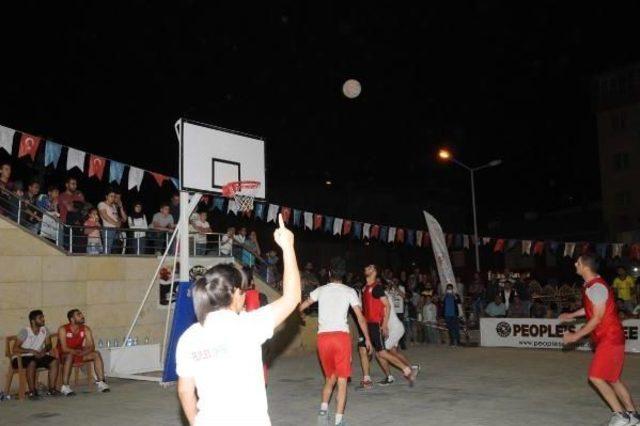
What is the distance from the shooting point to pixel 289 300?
342 cm

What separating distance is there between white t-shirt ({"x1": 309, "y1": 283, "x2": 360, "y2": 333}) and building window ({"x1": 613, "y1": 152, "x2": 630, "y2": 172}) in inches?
1729

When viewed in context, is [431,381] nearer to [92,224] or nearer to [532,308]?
[92,224]

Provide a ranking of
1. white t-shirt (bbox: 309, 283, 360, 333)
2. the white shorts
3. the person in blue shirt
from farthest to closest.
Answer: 1. the person in blue shirt
2. the white shorts
3. white t-shirt (bbox: 309, 283, 360, 333)

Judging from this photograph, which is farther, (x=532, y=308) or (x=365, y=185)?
(x=365, y=185)

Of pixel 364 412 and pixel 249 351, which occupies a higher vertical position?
pixel 249 351

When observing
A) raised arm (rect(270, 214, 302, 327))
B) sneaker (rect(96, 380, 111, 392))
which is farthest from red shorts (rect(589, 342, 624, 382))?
sneaker (rect(96, 380, 111, 392))

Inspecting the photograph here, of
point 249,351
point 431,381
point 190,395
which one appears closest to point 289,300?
point 249,351

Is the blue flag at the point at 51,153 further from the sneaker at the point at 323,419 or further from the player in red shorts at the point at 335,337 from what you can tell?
the sneaker at the point at 323,419

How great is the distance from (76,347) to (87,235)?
327 centimetres

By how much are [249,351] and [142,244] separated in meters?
12.9

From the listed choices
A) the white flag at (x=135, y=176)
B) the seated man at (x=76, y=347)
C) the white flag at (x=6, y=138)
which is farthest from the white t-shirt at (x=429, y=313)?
the white flag at (x=6, y=138)

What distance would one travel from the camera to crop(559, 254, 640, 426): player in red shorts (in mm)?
7328

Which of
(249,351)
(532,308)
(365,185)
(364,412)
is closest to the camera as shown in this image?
(249,351)

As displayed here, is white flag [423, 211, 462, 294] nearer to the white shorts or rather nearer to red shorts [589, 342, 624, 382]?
the white shorts
